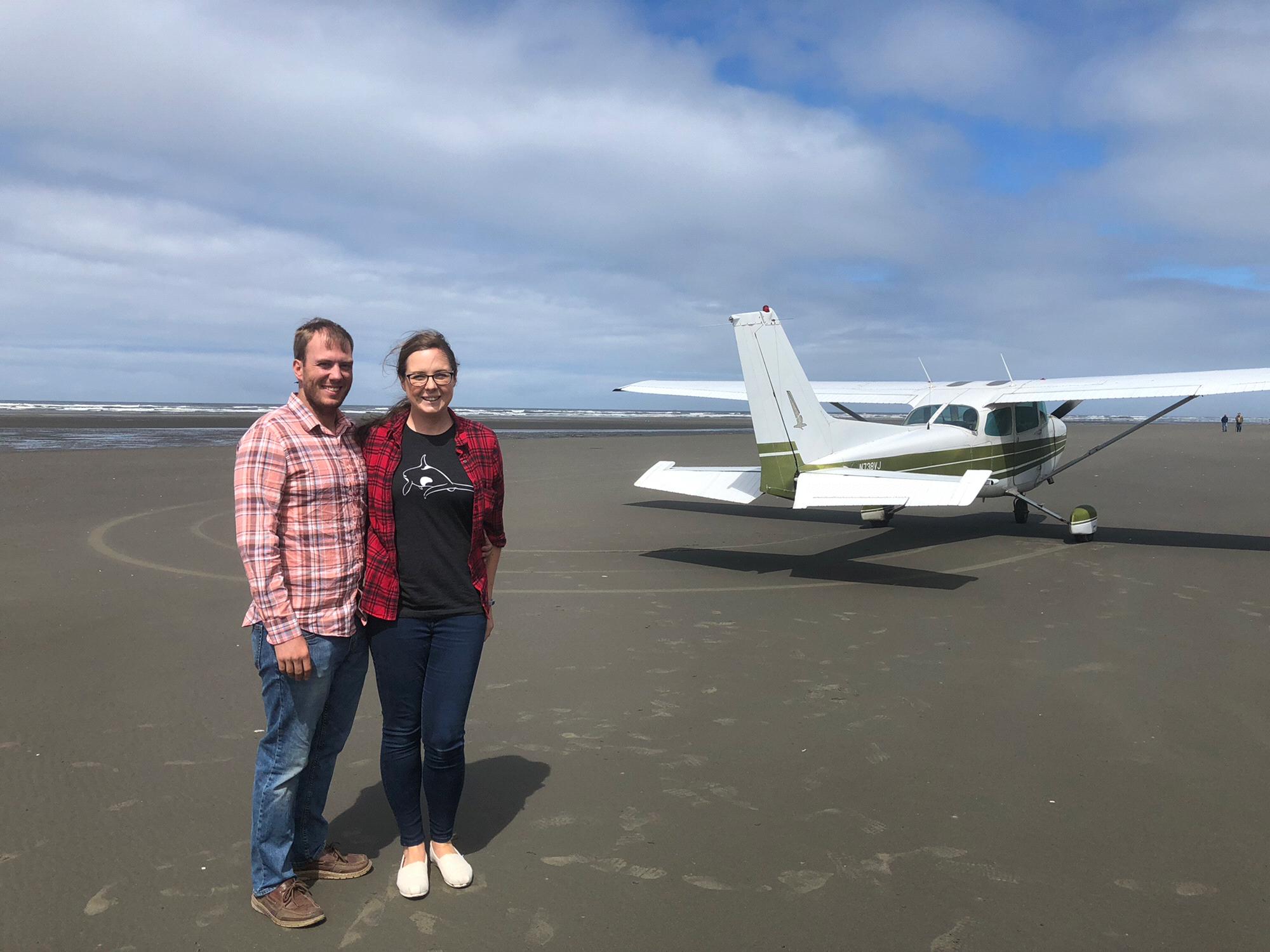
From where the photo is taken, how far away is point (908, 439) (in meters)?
9.82

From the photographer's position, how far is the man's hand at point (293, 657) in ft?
8.18

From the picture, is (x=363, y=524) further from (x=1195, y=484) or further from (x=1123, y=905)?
(x=1195, y=484)

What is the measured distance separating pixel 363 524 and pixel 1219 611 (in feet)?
23.0

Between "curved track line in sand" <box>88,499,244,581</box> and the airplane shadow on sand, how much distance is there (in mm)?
4478

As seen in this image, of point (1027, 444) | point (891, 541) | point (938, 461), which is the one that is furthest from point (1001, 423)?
point (891, 541)

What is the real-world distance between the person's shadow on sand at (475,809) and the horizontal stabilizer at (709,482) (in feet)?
18.3

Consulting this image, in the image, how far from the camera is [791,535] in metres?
10.8

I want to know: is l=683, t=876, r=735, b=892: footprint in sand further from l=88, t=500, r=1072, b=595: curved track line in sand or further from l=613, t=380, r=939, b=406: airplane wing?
l=613, t=380, r=939, b=406: airplane wing

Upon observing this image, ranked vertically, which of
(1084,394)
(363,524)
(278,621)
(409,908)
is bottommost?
(409,908)

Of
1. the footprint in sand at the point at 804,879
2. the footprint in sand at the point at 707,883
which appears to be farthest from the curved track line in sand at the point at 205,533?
the footprint in sand at the point at 804,879

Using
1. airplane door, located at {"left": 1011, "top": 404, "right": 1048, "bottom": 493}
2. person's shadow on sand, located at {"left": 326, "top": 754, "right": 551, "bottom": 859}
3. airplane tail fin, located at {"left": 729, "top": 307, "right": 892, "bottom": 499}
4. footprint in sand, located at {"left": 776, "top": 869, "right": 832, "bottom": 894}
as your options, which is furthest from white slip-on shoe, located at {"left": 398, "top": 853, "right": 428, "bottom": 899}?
airplane door, located at {"left": 1011, "top": 404, "right": 1048, "bottom": 493}

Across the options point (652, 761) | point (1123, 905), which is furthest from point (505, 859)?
point (1123, 905)

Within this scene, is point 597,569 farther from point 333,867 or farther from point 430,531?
point 430,531

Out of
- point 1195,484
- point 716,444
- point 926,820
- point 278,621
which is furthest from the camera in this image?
point 716,444
